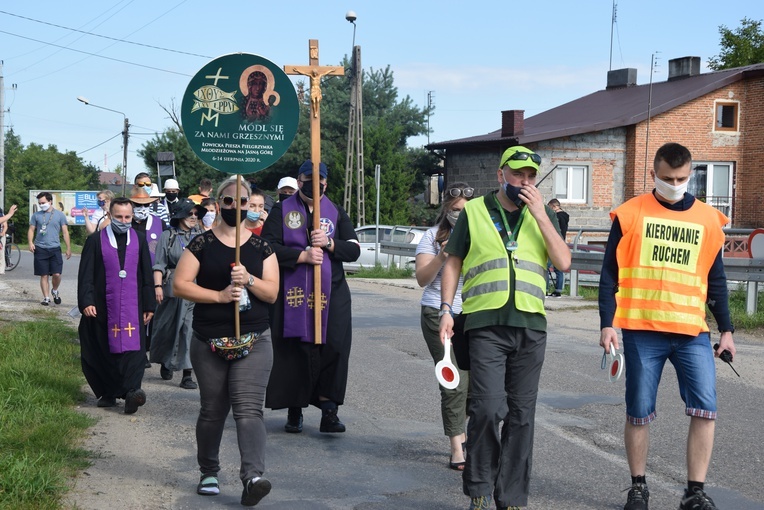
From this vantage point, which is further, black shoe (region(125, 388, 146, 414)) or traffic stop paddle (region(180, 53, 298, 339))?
black shoe (region(125, 388, 146, 414))

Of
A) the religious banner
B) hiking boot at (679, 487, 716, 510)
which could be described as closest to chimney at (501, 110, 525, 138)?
the religious banner

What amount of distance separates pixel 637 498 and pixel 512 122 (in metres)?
32.8

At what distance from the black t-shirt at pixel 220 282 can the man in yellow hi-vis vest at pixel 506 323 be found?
1.17 m

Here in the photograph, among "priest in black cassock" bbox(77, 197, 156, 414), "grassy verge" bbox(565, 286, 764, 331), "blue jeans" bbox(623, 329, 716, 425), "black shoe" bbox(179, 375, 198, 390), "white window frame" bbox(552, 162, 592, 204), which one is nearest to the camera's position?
"blue jeans" bbox(623, 329, 716, 425)

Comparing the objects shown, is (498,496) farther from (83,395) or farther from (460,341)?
(83,395)

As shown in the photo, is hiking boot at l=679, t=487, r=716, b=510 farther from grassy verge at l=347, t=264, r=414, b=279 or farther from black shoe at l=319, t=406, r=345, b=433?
grassy verge at l=347, t=264, r=414, b=279

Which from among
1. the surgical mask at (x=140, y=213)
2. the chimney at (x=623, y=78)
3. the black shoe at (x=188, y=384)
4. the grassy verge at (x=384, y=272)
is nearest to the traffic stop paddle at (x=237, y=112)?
the black shoe at (x=188, y=384)

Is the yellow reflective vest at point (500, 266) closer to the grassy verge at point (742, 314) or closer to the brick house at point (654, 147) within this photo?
the grassy verge at point (742, 314)

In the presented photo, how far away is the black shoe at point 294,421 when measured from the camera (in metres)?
7.74

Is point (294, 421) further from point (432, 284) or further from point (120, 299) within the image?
point (120, 299)

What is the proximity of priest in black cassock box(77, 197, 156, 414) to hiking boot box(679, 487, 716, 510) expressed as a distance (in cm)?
474

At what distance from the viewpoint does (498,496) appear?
5.19 meters

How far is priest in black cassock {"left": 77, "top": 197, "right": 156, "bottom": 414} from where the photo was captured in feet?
28.0

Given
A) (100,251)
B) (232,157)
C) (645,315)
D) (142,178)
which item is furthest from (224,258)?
(142,178)
